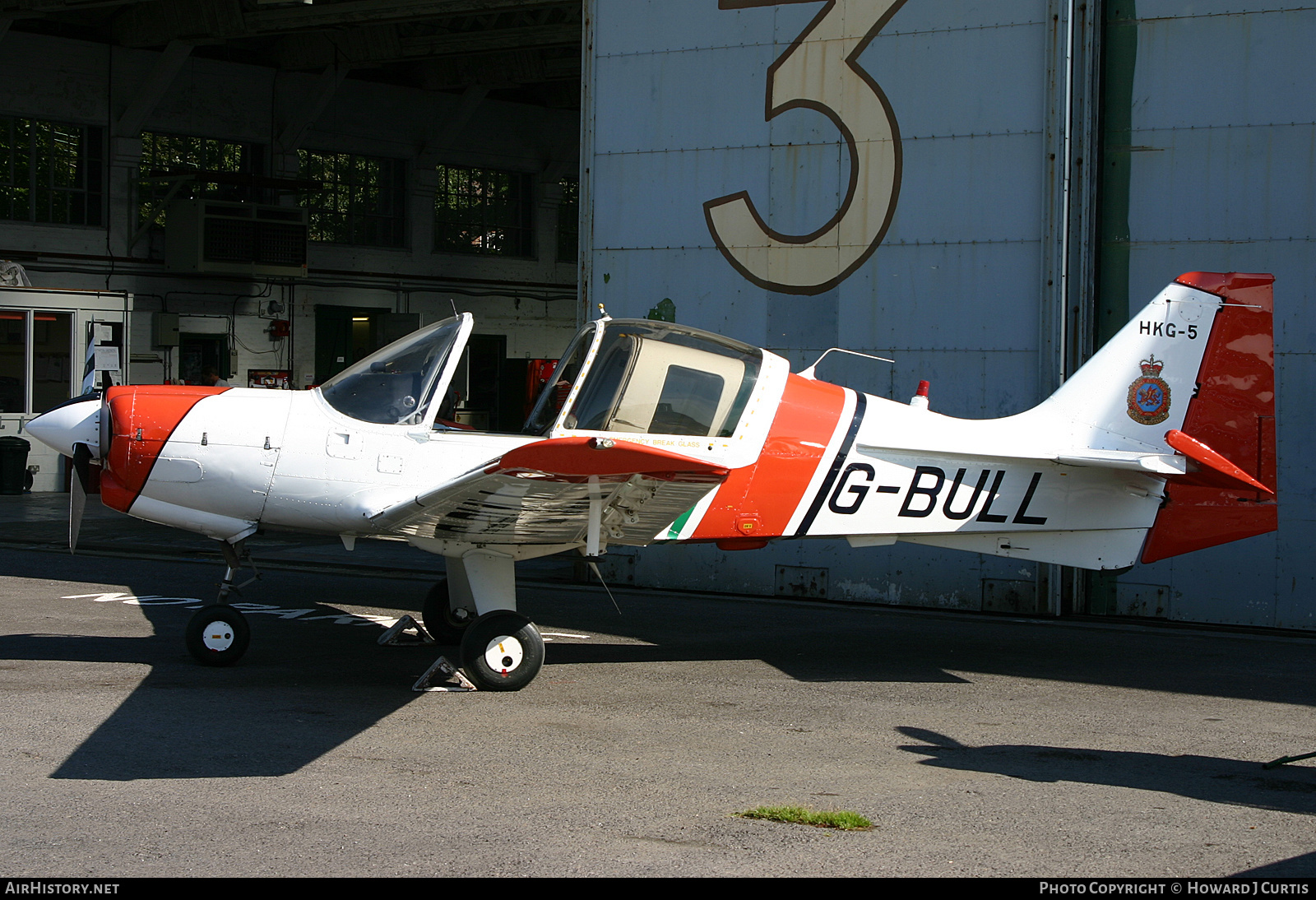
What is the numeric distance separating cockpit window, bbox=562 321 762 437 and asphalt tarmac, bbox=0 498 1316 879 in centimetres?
157

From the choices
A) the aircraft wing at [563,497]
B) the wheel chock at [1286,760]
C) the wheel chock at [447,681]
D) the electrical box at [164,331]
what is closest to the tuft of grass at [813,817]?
the aircraft wing at [563,497]

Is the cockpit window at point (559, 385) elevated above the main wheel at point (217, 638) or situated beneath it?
elevated above

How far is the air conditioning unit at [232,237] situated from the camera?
1986cm

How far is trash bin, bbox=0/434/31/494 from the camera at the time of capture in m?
18.4

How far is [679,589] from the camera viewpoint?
11.1 metres

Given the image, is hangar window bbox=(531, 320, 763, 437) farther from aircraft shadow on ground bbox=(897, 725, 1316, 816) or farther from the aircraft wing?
aircraft shadow on ground bbox=(897, 725, 1316, 816)

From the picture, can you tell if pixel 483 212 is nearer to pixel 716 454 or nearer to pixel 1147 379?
pixel 716 454

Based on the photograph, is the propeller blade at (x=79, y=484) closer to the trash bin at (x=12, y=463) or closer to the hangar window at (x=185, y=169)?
the trash bin at (x=12, y=463)

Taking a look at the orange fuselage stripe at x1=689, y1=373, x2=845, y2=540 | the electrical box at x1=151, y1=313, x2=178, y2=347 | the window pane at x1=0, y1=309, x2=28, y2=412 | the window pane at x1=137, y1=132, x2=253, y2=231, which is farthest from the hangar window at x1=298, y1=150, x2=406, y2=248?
the orange fuselage stripe at x1=689, y1=373, x2=845, y2=540

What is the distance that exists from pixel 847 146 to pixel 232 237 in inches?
504

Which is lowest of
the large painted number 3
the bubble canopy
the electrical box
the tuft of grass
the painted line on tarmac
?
the painted line on tarmac

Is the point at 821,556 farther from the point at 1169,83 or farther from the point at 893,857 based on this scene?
the point at 893,857

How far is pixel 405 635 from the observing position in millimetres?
8453

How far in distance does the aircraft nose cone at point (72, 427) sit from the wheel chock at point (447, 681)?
2312 mm
